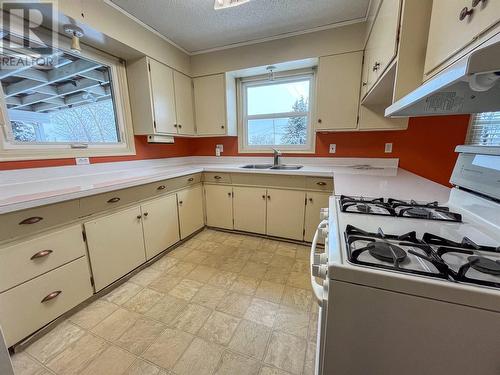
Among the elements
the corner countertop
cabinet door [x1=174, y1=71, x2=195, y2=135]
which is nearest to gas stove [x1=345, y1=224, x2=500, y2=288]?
the corner countertop

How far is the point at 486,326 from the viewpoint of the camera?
0.45 m

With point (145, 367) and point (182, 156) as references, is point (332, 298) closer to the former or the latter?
point (145, 367)

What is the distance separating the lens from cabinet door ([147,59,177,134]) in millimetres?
2299

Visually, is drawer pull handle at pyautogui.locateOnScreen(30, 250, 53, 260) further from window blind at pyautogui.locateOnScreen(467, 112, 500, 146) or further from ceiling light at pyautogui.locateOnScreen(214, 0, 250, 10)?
window blind at pyautogui.locateOnScreen(467, 112, 500, 146)

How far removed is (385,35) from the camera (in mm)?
1300

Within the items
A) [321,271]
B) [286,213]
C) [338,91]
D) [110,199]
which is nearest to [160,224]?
[110,199]

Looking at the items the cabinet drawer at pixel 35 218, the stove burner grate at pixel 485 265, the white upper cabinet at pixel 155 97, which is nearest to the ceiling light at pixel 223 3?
the white upper cabinet at pixel 155 97

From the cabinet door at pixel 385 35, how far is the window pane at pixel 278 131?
1.22 m

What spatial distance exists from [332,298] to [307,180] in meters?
1.75

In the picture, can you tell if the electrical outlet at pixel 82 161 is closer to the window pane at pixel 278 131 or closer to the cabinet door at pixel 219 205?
the cabinet door at pixel 219 205

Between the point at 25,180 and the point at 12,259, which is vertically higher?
the point at 25,180

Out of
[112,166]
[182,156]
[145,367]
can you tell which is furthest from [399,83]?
[182,156]

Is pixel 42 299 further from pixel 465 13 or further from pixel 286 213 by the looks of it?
pixel 465 13

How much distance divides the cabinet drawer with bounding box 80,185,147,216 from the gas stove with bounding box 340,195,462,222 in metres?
1.63
